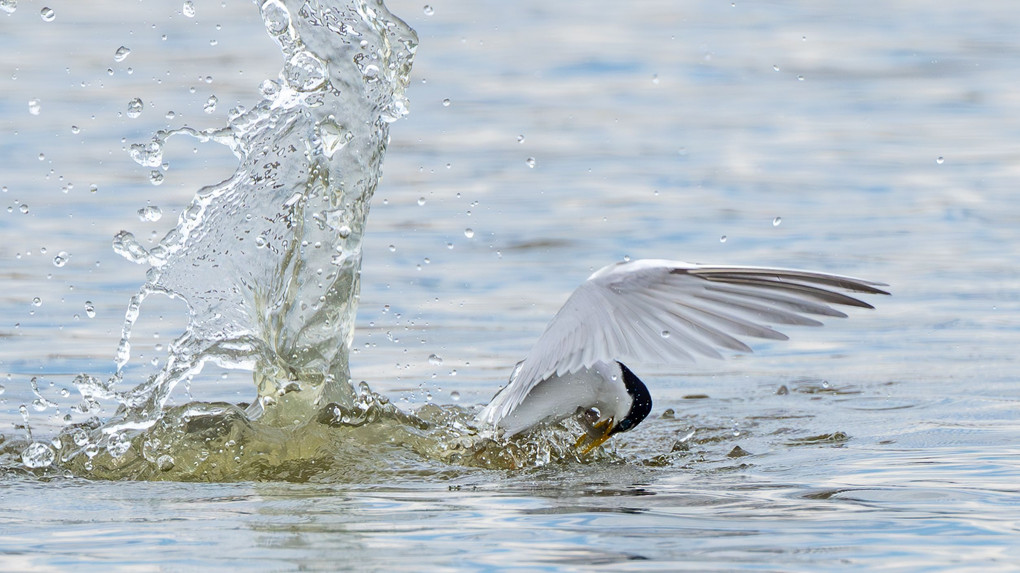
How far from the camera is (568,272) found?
9.22 metres

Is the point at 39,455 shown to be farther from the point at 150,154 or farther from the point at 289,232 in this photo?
the point at 150,154

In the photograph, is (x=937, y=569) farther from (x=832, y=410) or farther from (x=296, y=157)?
(x=296, y=157)

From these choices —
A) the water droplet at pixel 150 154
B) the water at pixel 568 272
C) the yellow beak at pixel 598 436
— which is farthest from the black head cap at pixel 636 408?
the water droplet at pixel 150 154

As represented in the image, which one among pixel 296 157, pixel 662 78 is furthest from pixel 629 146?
pixel 296 157

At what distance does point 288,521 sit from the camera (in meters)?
4.73

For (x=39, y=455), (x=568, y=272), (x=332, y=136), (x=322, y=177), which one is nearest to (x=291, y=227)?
(x=322, y=177)

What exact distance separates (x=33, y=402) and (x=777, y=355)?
11.4 ft

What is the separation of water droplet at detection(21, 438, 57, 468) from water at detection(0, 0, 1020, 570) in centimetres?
8

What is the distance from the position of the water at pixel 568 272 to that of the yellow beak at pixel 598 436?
7cm

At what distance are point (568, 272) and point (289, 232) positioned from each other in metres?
2.66

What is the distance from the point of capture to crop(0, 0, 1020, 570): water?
4.68 meters

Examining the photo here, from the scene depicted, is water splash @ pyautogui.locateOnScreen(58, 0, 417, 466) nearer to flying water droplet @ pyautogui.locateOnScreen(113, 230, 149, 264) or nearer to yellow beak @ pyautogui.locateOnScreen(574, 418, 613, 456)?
flying water droplet @ pyautogui.locateOnScreen(113, 230, 149, 264)

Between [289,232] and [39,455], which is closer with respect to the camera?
[39,455]

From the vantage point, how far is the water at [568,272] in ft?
15.4
